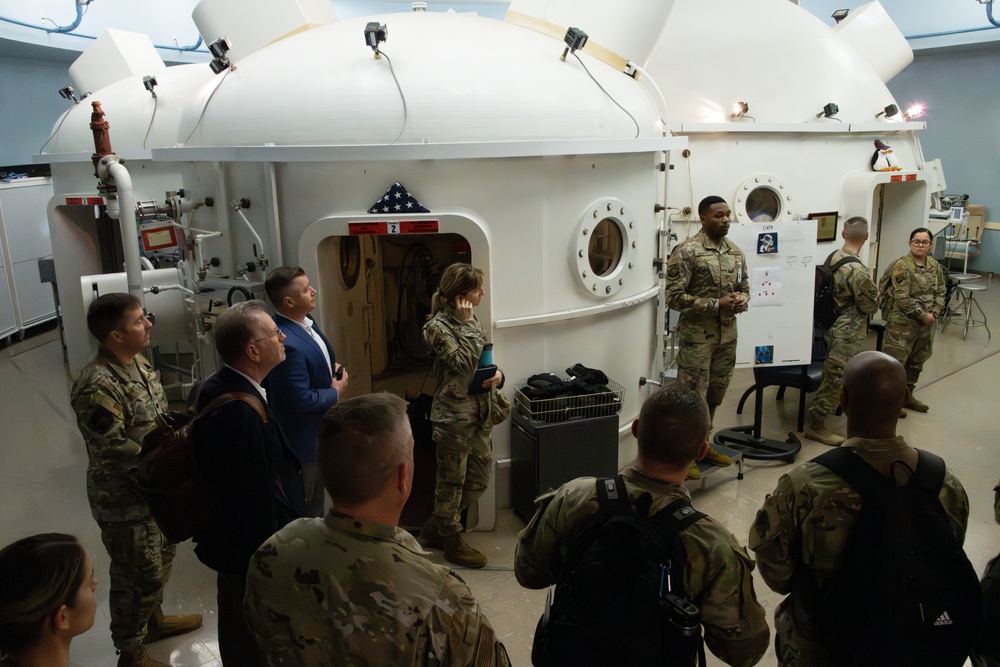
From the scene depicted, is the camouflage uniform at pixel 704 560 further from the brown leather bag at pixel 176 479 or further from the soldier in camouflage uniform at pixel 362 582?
the brown leather bag at pixel 176 479

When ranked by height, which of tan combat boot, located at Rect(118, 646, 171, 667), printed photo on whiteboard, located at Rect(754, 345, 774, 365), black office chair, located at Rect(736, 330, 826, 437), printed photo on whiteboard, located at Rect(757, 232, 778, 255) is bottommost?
tan combat boot, located at Rect(118, 646, 171, 667)

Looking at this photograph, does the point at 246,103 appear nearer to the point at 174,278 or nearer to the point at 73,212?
the point at 174,278

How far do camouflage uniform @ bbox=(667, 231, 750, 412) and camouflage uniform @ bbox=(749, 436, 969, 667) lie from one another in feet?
10.9

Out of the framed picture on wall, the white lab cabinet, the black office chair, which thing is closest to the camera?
the black office chair

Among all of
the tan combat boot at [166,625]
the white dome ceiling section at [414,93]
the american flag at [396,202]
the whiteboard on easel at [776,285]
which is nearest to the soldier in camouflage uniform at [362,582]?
the tan combat boot at [166,625]

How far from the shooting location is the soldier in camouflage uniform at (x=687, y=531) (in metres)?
2.11

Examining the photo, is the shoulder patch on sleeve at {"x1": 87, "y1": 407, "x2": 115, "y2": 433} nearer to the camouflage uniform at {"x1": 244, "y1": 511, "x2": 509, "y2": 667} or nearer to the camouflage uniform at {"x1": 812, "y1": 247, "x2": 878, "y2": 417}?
the camouflage uniform at {"x1": 244, "y1": 511, "x2": 509, "y2": 667}

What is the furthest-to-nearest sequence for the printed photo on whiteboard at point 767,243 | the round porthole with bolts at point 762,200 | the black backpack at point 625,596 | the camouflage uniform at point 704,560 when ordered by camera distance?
the round porthole with bolts at point 762,200
the printed photo on whiteboard at point 767,243
the camouflage uniform at point 704,560
the black backpack at point 625,596

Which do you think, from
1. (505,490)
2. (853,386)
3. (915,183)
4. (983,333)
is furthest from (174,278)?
(983,333)

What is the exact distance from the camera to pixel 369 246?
6945 mm

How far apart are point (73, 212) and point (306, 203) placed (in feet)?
17.7

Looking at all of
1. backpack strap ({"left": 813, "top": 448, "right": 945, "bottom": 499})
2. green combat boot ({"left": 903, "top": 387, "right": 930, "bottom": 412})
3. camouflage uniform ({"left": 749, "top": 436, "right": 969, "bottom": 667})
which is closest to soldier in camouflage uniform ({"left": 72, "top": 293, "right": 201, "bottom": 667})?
camouflage uniform ({"left": 749, "top": 436, "right": 969, "bottom": 667})

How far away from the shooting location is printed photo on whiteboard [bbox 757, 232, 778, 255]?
6082mm

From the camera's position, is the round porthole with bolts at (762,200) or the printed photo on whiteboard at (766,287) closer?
the printed photo on whiteboard at (766,287)
